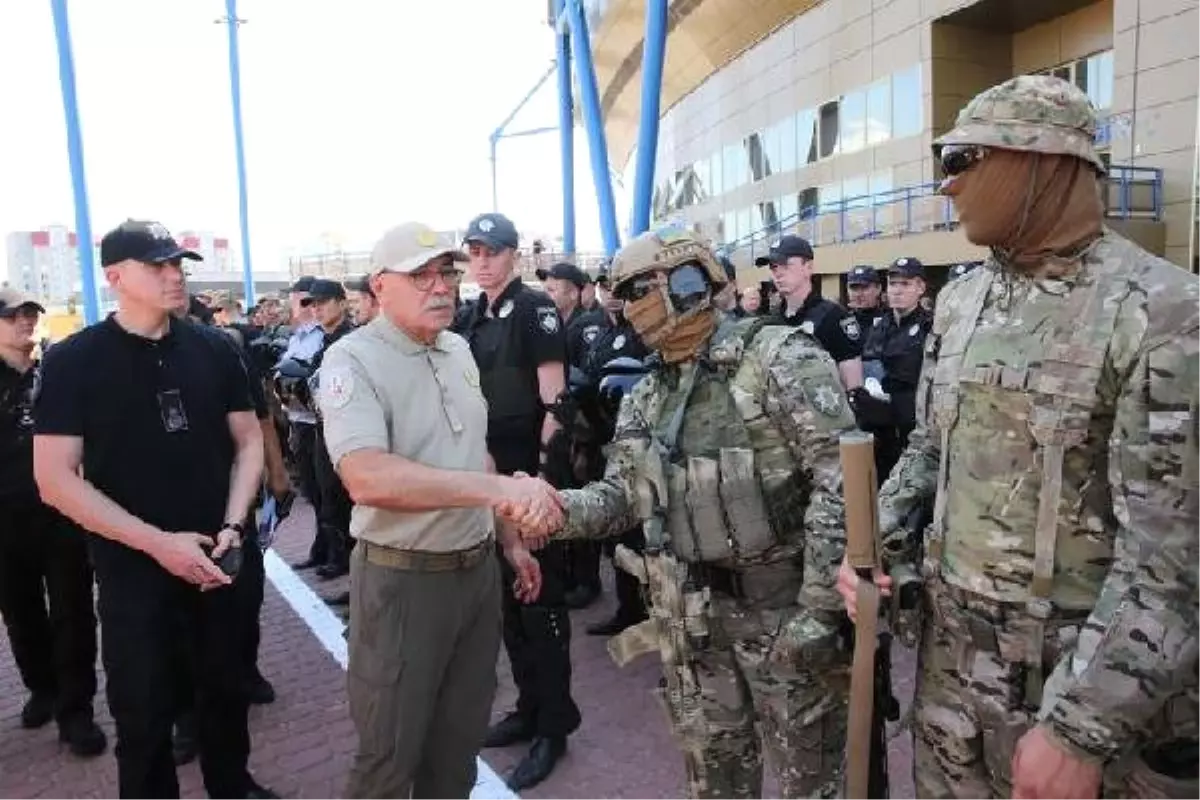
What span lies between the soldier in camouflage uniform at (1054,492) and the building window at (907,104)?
19257mm

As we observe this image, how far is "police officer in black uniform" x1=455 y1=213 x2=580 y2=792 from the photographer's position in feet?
12.5

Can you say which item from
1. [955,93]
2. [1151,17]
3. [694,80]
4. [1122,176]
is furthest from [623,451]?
[694,80]

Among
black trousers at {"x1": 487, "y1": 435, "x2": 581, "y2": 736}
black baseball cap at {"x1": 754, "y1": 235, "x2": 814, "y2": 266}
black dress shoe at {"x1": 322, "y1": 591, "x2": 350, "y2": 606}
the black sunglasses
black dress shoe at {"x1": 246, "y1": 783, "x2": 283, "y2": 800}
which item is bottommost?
→ black dress shoe at {"x1": 322, "y1": 591, "x2": 350, "y2": 606}

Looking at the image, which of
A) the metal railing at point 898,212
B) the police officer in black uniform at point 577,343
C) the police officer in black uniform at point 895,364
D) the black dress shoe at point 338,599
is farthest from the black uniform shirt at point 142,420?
the metal railing at point 898,212

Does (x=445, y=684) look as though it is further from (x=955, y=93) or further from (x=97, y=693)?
(x=955, y=93)

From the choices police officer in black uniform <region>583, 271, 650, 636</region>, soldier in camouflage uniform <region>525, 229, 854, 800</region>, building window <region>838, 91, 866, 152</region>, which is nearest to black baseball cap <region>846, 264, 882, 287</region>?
police officer in black uniform <region>583, 271, 650, 636</region>

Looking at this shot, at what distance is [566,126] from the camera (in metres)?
31.2

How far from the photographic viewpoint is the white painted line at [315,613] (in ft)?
12.1

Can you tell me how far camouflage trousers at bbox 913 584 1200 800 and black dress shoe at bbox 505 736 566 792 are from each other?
1892mm

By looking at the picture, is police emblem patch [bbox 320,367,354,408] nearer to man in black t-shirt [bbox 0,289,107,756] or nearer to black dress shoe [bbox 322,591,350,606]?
man in black t-shirt [bbox 0,289,107,756]

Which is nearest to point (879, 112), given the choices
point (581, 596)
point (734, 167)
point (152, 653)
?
point (734, 167)

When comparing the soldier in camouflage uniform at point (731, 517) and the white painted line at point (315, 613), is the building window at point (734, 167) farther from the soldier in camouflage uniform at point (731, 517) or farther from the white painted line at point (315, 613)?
the soldier in camouflage uniform at point (731, 517)

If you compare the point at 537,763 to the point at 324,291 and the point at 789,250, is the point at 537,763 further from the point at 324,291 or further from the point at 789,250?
the point at 324,291

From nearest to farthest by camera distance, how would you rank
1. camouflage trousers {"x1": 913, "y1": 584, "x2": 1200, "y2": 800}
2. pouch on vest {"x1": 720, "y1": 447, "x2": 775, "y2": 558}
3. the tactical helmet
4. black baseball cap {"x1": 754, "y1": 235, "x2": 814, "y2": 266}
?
1. camouflage trousers {"x1": 913, "y1": 584, "x2": 1200, "y2": 800}
2. pouch on vest {"x1": 720, "y1": 447, "x2": 775, "y2": 558}
3. the tactical helmet
4. black baseball cap {"x1": 754, "y1": 235, "x2": 814, "y2": 266}
